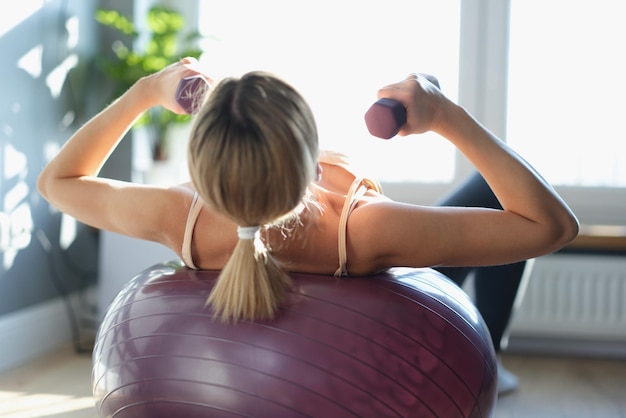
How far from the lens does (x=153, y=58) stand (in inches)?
120

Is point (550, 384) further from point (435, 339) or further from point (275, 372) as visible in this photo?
point (275, 372)

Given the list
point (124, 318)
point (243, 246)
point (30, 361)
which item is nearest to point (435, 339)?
point (243, 246)

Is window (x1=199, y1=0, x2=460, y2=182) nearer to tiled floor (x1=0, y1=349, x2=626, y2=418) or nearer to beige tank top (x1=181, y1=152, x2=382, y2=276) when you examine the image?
tiled floor (x1=0, y1=349, x2=626, y2=418)

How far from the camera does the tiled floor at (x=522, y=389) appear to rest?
2.21m

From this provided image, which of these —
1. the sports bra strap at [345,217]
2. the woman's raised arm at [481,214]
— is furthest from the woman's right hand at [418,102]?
the sports bra strap at [345,217]

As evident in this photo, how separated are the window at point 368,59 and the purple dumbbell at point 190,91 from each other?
6.54 ft

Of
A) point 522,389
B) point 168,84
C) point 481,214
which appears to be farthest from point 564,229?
point 522,389

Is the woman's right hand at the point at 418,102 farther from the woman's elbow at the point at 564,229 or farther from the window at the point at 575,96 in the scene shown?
the window at the point at 575,96

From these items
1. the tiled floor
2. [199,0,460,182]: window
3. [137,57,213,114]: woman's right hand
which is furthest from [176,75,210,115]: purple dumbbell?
[199,0,460,182]: window

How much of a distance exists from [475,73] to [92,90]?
1.57m

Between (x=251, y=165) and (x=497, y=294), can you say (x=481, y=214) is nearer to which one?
(x=251, y=165)

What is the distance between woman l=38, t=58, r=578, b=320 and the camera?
40.2 inches

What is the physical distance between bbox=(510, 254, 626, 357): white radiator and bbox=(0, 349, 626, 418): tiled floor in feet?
0.37

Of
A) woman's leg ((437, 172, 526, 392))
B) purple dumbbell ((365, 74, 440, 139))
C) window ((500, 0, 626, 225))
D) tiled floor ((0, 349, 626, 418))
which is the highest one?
purple dumbbell ((365, 74, 440, 139))
